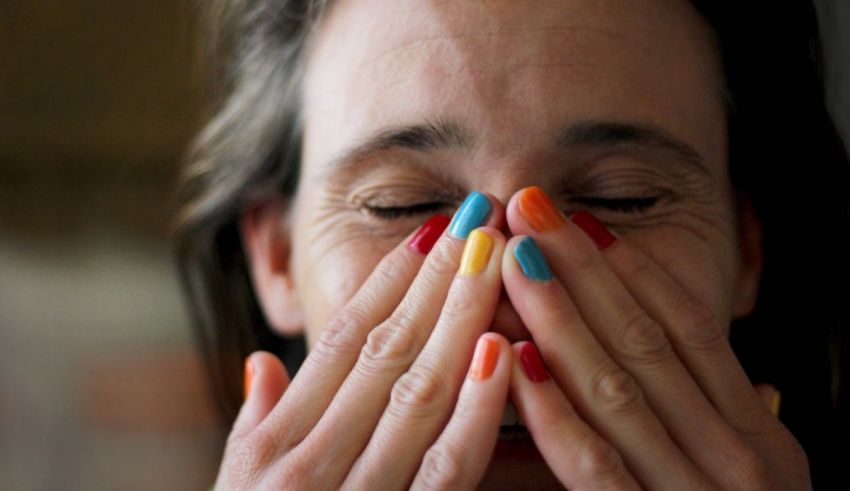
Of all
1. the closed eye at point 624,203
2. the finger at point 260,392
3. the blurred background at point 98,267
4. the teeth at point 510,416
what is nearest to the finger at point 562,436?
the teeth at point 510,416

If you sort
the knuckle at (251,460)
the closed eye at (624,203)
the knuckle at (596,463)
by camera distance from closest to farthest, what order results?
the knuckle at (596,463), the knuckle at (251,460), the closed eye at (624,203)

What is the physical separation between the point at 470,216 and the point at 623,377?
0.24m

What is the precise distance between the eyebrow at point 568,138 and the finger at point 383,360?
0.39 ft

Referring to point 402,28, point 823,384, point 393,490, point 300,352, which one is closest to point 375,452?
point 393,490

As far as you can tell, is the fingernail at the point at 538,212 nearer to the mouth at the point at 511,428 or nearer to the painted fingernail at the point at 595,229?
the painted fingernail at the point at 595,229

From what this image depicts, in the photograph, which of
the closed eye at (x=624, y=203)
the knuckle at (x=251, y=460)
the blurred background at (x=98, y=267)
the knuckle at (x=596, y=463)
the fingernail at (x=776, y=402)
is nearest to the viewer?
the knuckle at (x=596, y=463)

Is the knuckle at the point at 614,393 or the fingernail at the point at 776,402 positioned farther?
the fingernail at the point at 776,402

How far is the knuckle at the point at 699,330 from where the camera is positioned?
3.42 ft

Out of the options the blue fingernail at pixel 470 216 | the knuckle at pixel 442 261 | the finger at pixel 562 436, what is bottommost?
the finger at pixel 562 436

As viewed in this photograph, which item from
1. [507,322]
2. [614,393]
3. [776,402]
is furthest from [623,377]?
[776,402]

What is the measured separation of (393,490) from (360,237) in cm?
35

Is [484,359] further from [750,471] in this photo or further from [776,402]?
[776,402]

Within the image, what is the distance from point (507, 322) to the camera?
3.39 feet

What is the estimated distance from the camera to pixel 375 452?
100cm
